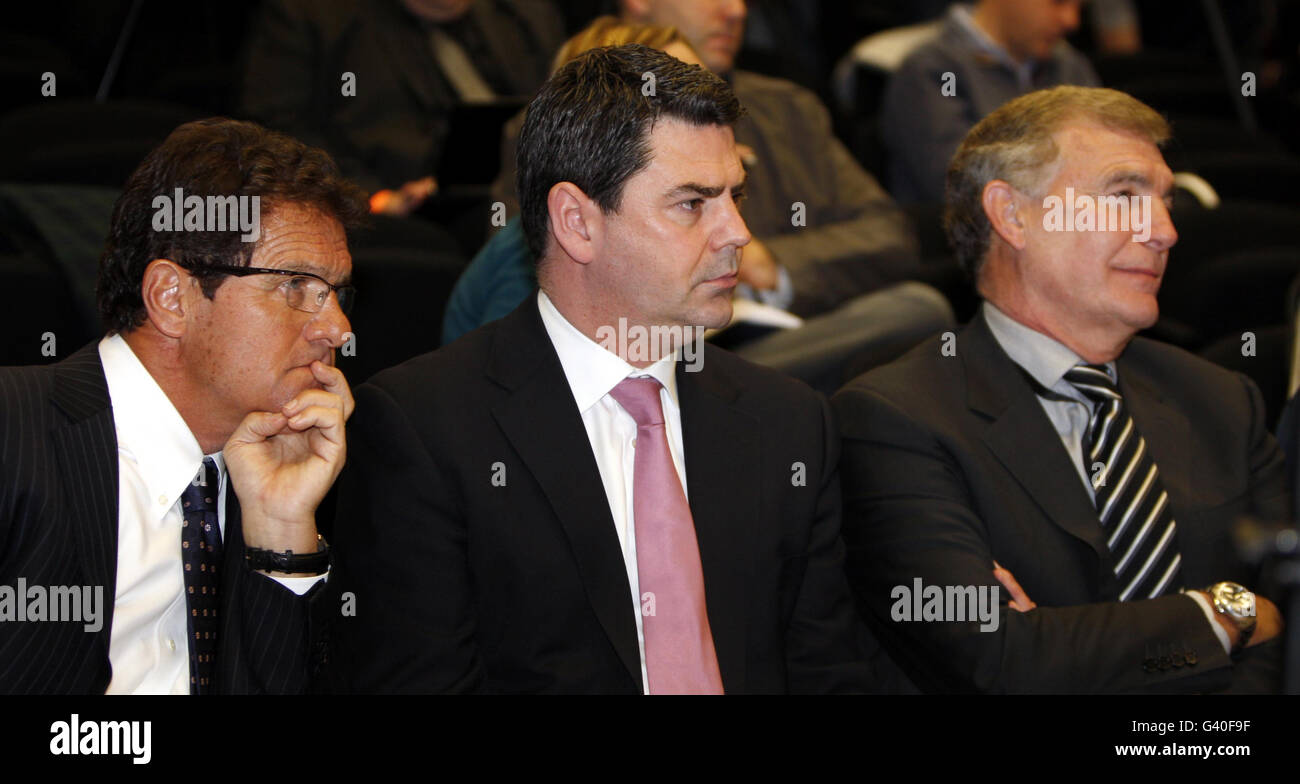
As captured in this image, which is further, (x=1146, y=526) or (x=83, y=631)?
(x=1146, y=526)

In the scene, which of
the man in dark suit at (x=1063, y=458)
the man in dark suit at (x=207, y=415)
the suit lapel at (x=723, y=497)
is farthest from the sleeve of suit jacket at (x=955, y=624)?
the man in dark suit at (x=207, y=415)

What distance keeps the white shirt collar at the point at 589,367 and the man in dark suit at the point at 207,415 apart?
1.05 feet

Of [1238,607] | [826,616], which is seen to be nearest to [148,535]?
[826,616]

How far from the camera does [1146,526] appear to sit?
204 cm

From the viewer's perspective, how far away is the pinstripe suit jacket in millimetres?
1560

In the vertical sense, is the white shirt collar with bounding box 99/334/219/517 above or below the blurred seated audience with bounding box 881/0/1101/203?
below

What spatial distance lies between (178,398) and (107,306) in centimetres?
17

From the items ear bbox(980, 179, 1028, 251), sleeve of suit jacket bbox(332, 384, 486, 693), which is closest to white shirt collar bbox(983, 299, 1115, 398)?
ear bbox(980, 179, 1028, 251)

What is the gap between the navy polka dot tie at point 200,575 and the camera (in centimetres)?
170

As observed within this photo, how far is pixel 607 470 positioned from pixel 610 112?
511mm

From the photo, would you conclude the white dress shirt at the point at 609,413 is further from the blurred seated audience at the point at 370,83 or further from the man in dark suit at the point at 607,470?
the blurred seated audience at the point at 370,83

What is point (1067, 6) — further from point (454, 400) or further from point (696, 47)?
point (454, 400)

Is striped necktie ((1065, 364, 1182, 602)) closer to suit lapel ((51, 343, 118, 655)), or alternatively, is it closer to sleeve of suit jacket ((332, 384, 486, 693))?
sleeve of suit jacket ((332, 384, 486, 693))
